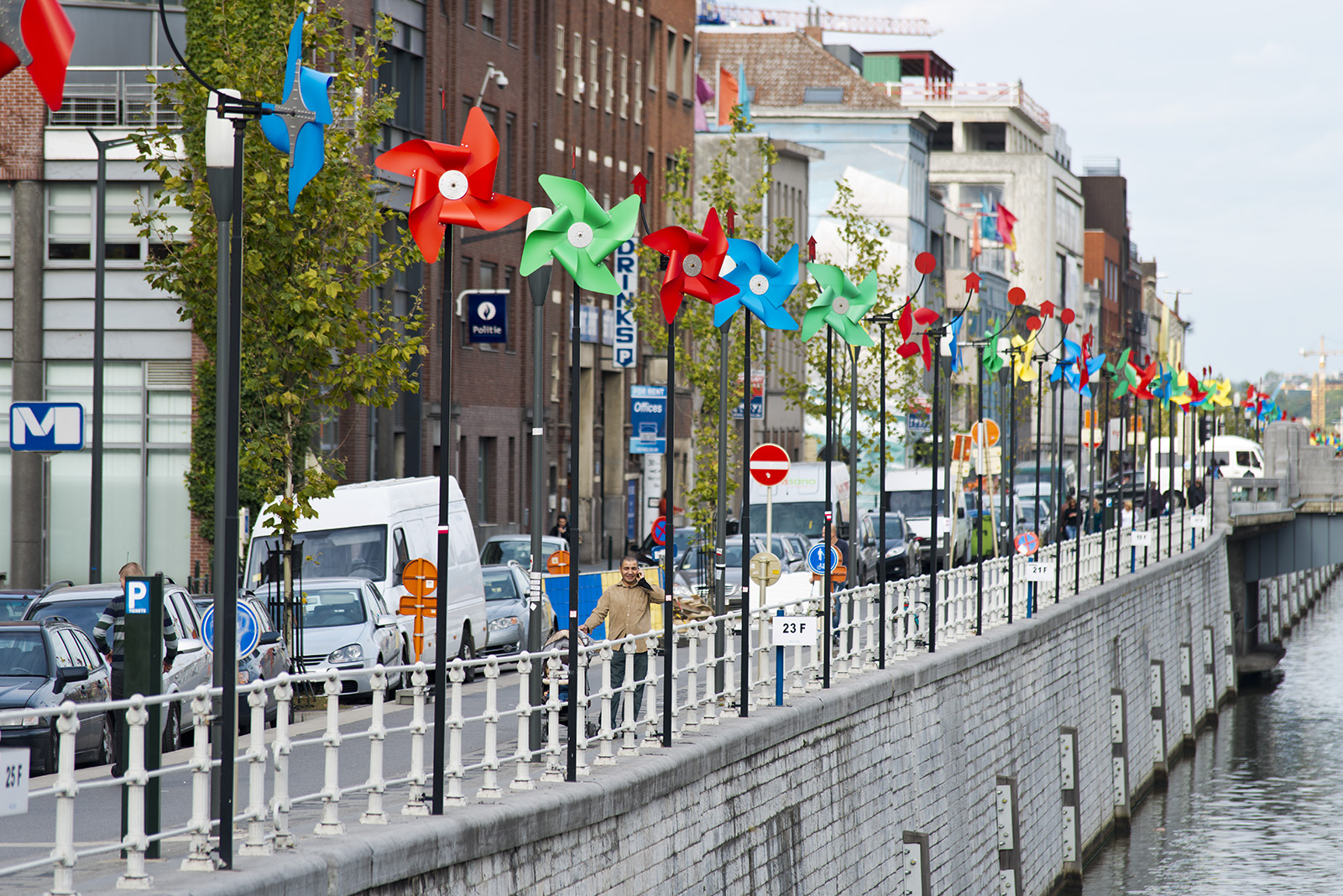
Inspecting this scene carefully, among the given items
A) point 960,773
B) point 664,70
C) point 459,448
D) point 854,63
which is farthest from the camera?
point 854,63

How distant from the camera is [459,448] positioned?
168ft

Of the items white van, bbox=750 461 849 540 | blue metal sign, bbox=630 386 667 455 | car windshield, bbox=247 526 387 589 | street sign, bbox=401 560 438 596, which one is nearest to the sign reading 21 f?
street sign, bbox=401 560 438 596

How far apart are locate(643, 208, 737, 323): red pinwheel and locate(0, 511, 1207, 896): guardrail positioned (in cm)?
261

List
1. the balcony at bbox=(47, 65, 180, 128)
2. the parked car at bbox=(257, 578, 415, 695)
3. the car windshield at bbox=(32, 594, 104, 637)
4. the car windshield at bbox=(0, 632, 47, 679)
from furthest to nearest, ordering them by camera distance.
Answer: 1. the balcony at bbox=(47, 65, 180, 128)
2. the parked car at bbox=(257, 578, 415, 695)
3. the car windshield at bbox=(32, 594, 104, 637)
4. the car windshield at bbox=(0, 632, 47, 679)

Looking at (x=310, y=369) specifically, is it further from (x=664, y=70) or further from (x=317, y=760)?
(x=664, y=70)

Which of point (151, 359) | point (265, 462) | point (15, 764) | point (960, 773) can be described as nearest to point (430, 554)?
point (265, 462)

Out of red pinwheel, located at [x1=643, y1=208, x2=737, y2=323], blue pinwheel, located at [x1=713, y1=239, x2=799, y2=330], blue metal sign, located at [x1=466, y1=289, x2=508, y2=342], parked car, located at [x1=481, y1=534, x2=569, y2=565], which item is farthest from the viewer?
blue metal sign, located at [x1=466, y1=289, x2=508, y2=342]

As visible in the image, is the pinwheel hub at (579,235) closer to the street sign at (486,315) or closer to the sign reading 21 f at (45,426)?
the sign reading 21 f at (45,426)

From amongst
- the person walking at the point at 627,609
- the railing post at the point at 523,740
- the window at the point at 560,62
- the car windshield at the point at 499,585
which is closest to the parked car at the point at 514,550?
the car windshield at the point at 499,585

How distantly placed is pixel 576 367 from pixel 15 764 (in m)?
7.24

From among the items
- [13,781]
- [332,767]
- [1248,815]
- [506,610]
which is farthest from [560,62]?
[13,781]

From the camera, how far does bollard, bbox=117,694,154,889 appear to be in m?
9.53

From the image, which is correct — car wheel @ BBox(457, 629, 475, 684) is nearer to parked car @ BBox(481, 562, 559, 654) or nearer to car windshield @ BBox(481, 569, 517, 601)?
parked car @ BBox(481, 562, 559, 654)

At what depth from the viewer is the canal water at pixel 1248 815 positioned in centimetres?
3666
